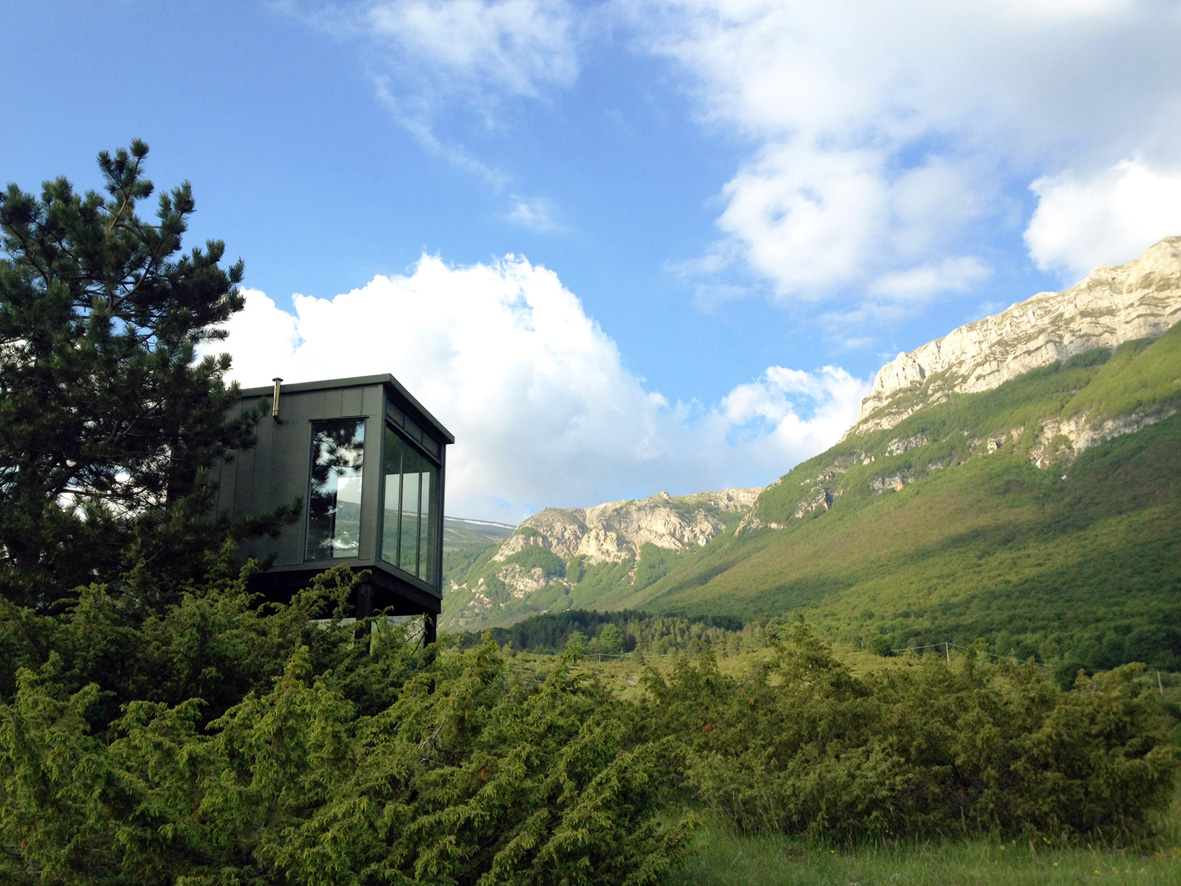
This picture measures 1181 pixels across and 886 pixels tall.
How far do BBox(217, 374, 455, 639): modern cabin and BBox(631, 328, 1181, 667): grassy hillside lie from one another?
138ft

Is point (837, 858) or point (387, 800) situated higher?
point (387, 800)

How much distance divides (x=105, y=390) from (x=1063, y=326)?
186 m

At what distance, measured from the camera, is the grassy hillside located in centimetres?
7756

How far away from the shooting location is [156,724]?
5344 millimetres

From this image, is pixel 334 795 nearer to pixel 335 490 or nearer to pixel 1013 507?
pixel 335 490

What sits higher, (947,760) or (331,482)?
(331,482)

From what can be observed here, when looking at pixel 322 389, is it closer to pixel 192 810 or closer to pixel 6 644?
pixel 6 644

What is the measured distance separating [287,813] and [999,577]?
345 ft

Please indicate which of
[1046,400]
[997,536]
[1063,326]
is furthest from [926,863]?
[1063,326]

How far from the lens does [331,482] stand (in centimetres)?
1373

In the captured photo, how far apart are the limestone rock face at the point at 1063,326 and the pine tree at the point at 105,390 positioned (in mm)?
172158

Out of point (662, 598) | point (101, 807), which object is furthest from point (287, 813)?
point (662, 598)

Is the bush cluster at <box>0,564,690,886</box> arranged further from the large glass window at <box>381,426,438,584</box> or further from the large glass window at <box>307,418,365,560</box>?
the large glass window at <box>381,426,438,584</box>

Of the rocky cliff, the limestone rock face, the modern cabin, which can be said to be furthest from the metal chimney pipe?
the limestone rock face
